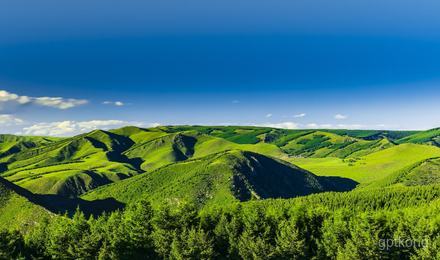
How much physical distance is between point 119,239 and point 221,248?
1118 inches

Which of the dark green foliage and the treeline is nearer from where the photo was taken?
the dark green foliage

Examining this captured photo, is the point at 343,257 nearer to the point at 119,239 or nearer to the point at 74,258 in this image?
the point at 119,239

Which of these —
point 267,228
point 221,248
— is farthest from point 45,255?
point 267,228

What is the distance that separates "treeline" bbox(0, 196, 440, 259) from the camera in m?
102

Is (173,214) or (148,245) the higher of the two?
(173,214)

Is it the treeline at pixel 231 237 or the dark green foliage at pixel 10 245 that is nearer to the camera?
the dark green foliage at pixel 10 245

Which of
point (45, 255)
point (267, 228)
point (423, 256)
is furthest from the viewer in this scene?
point (267, 228)

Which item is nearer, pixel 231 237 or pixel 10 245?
pixel 10 245

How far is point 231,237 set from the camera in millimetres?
113312

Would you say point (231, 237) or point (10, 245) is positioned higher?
point (10, 245)

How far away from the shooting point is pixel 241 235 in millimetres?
112938

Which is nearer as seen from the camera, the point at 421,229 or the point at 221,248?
the point at 421,229

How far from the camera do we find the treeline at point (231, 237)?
10156 centimetres

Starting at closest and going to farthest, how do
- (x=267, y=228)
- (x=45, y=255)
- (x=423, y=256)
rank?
(x=423, y=256) → (x=45, y=255) → (x=267, y=228)
